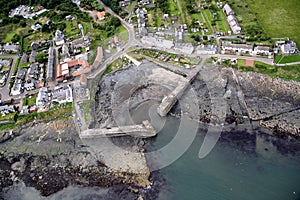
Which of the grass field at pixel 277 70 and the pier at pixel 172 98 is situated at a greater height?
the grass field at pixel 277 70

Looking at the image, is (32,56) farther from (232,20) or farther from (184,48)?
(232,20)

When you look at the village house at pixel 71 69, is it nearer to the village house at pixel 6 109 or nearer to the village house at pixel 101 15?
the village house at pixel 6 109

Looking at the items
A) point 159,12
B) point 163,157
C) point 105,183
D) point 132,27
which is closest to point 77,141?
point 105,183

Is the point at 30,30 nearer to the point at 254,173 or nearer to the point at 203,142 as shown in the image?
the point at 203,142

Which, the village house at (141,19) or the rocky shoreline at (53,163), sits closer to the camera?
the rocky shoreline at (53,163)

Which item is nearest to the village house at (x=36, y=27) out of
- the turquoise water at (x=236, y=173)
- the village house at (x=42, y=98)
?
the village house at (x=42, y=98)
